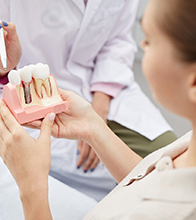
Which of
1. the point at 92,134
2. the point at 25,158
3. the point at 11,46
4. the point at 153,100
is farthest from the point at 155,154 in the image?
the point at 153,100

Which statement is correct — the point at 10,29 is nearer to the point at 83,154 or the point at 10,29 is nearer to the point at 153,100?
the point at 83,154

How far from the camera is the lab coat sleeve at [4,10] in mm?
780

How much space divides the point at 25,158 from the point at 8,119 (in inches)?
3.7

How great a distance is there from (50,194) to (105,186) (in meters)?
0.24

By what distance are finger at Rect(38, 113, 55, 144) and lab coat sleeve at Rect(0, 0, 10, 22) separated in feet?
1.17

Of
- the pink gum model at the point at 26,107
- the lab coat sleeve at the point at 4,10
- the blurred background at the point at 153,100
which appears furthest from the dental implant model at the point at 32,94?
the blurred background at the point at 153,100

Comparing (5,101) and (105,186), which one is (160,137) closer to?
(105,186)

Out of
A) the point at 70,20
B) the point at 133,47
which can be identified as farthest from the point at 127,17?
the point at 70,20

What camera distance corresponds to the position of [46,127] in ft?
1.92

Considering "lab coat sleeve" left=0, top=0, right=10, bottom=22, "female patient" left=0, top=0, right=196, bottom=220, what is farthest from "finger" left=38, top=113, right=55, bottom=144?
"lab coat sleeve" left=0, top=0, right=10, bottom=22

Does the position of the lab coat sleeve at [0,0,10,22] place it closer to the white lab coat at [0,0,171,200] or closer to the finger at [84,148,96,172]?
the white lab coat at [0,0,171,200]

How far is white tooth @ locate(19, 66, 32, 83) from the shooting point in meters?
0.61

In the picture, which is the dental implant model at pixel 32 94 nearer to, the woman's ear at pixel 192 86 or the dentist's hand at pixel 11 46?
the dentist's hand at pixel 11 46

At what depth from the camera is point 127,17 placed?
1041 mm
